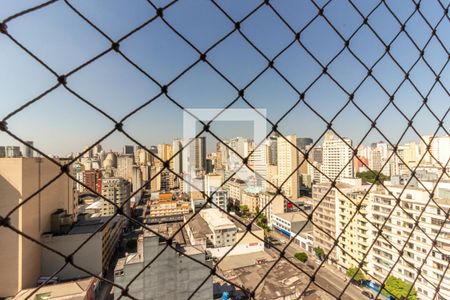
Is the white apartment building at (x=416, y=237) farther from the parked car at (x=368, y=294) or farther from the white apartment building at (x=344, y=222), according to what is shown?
the parked car at (x=368, y=294)

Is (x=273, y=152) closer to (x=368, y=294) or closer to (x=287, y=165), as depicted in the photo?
(x=287, y=165)

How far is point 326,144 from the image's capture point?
15.9 meters

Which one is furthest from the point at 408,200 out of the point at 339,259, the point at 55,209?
the point at 55,209

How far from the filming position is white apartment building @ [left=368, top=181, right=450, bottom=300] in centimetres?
434

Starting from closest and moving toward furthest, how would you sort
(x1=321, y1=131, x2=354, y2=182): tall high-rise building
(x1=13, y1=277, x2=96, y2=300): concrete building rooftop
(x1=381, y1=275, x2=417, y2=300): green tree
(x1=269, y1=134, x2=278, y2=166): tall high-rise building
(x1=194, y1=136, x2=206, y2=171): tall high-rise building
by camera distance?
(x1=13, y1=277, x2=96, y2=300): concrete building rooftop
(x1=381, y1=275, x2=417, y2=300): green tree
(x1=194, y1=136, x2=206, y2=171): tall high-rise building
(x1=321, y1=131, x2=354, y2=182): tall high-rise building
(x1=269, y1=134, x2=278, y2=166): tall high-rise building

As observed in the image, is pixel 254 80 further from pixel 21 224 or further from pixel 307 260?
pixel 307 260

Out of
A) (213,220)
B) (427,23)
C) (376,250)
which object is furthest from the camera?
(213,220)

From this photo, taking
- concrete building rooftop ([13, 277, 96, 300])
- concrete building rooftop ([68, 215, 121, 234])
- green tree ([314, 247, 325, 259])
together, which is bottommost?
green tree ([314, 247, 325, 259])

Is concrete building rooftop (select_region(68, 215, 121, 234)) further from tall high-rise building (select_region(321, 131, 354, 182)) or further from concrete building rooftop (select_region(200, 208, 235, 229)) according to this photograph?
tall high-rise building (select_region(321, 131, 354, 182))

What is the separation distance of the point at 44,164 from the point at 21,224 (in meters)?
1.50

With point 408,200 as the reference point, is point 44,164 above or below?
above

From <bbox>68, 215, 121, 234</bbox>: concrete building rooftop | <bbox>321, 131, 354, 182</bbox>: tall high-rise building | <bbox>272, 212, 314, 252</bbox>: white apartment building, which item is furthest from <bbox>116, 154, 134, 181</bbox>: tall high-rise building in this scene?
<bbox>321, 131, 354, 182</bbox>: tall high-rise building

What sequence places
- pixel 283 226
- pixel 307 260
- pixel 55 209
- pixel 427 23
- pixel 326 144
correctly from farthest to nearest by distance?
1. pixel 326 144
2. pixel 283 226
3. pixel 307 260
4. pixel 55 209
5. pixel 427 23

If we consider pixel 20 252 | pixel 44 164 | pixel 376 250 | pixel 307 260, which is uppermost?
pixel 44 164
